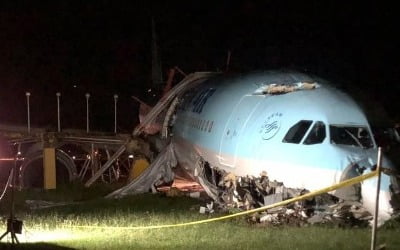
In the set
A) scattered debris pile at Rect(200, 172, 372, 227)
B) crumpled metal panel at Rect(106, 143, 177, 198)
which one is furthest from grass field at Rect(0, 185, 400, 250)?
crumpled metal panel at Rect(106, 143, 177, 198)

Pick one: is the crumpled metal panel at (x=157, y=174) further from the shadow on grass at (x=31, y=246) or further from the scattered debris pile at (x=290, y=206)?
the shadow on grass at (x=31, y=246)

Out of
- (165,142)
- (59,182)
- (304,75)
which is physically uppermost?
(304,75)

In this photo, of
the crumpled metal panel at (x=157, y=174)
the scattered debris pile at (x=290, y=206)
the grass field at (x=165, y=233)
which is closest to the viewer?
the grass field at (x=165, y=233)

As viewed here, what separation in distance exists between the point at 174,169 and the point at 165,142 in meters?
1.25

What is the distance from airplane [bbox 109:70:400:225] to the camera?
1228cm

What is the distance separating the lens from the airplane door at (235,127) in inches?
566

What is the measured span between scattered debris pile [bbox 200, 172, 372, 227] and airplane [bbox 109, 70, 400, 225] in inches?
6.5

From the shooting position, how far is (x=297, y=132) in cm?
1305

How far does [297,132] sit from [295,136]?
84 mm

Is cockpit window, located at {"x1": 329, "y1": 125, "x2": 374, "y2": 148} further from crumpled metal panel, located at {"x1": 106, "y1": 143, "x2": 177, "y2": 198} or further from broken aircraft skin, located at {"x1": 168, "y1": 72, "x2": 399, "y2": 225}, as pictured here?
crumpled metal panel, located at {"x1": 106, "y1": 143, "x2": 177, "y2": 198}

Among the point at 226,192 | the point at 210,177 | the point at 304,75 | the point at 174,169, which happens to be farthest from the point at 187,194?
the point at 304,75

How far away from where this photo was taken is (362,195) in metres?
12.2

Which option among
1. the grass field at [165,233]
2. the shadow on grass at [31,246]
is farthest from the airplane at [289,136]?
the shadow on grass at [31,246]

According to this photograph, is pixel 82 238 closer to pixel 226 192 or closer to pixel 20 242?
pixel 20 242
